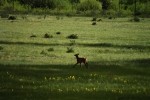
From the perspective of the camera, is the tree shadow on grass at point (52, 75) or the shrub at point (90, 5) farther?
the shrub at point (90, 5)

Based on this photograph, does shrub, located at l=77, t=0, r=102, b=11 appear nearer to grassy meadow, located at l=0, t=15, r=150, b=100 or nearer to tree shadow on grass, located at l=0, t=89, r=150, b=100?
grassy meadow, located at l=0, t=15, r=150, b=100

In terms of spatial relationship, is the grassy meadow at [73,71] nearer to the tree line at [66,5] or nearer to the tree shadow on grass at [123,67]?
the tree shadow on grass at [123,67]

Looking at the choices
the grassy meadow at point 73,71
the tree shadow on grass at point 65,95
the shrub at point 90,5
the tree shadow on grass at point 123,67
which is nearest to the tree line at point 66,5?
the shrub at point 90,5

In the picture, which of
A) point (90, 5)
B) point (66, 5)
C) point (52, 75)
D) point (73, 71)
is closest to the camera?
point (52, 75)

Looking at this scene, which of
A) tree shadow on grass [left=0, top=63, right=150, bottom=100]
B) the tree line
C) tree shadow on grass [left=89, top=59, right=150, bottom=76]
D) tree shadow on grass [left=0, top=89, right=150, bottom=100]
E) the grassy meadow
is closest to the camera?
tree shadow on grass [left=0, top=89, right=150, bottom=100]

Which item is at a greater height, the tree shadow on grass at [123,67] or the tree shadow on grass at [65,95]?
the tree shadow on grass at [65,95]

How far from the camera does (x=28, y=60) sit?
34.0 metres

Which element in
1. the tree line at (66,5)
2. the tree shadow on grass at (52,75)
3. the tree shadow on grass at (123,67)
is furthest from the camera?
the tree line at (66,5)

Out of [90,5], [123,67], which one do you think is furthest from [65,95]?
[90,5]

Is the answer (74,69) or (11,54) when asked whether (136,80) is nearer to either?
(74,69)

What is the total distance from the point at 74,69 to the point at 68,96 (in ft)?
29.1

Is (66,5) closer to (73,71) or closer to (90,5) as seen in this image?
(90,5)

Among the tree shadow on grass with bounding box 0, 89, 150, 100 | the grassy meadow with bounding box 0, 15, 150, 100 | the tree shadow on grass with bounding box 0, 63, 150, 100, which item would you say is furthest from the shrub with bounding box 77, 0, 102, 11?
the tree shadow on grass with bounding box 0, 89, 150, 100

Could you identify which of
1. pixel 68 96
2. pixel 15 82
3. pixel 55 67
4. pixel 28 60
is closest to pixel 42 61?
pixel 28 60
